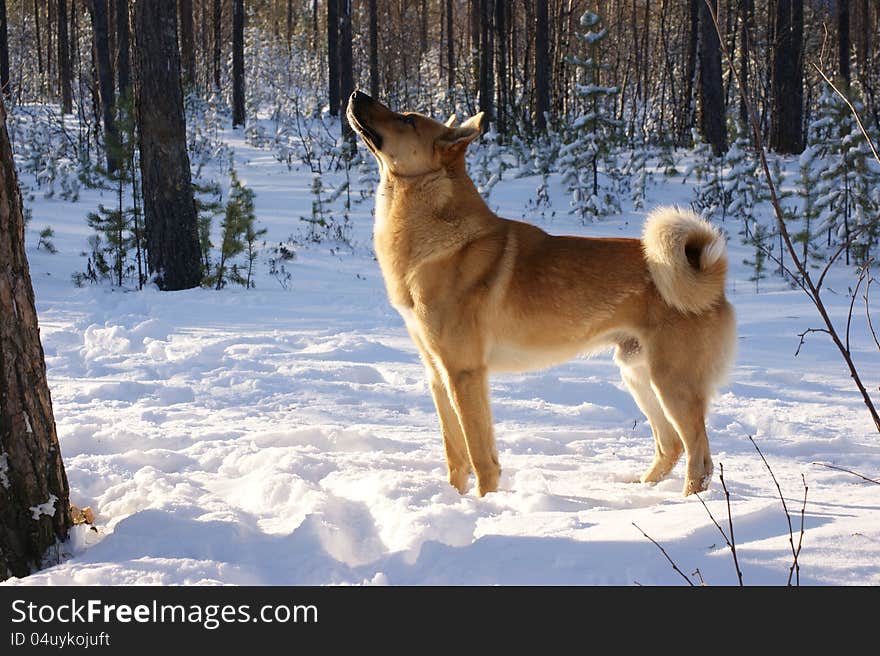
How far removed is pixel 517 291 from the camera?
399cm

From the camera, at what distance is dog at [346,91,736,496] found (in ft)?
12.8

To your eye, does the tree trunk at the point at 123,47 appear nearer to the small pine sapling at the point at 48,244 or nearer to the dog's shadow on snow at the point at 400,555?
the small pine sapling at the point at 48,244

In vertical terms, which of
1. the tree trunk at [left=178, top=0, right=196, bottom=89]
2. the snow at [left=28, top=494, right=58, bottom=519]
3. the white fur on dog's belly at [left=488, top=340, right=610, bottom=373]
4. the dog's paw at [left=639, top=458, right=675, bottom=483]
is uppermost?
the tree trunk at [left=178, top=0, right=196, bottom=89]

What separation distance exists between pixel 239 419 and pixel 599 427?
7.13 ft

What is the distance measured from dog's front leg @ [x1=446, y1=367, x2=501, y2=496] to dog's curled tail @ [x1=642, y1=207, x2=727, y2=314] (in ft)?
3.06

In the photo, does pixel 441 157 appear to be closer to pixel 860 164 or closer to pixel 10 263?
pixel 10 263

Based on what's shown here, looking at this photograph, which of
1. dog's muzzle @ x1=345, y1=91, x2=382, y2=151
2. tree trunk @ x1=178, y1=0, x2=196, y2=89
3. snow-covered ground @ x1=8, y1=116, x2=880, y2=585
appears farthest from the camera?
tree trunk @ x1=178, y1=0, x2=196, y2=89

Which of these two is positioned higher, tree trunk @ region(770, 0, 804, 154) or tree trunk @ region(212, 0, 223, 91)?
tree trunk @ region(212, 0, 223, 91)

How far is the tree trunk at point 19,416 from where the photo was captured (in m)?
2.87

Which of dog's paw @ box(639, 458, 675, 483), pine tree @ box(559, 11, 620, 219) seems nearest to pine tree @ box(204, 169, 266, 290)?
pine tree @ box(559, 11, 620, 219)

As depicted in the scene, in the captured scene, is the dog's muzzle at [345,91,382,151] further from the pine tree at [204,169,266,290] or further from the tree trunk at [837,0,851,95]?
the tree trunk at [837,0,851,95]

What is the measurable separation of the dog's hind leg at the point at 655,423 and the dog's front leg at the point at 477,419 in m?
0.75

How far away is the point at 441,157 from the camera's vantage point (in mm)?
4031

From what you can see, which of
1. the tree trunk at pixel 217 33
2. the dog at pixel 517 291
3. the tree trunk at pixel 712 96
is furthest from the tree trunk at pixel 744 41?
the tree trunk at pixel 217 33
